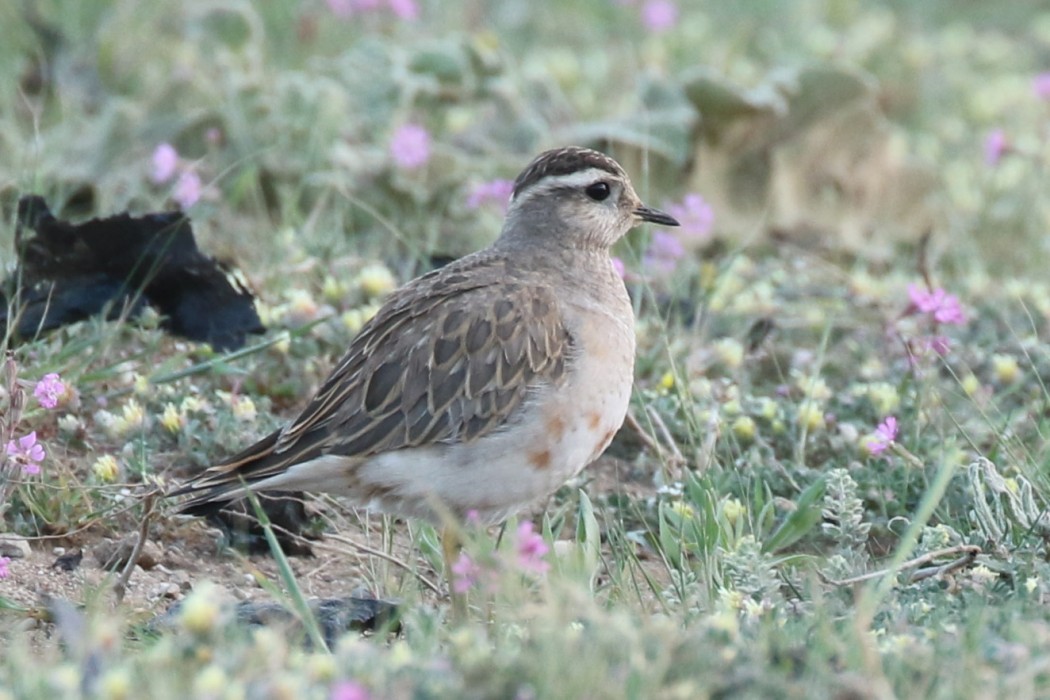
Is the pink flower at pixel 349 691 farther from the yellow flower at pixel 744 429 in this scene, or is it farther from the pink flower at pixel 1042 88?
the pink flower at pixel 1042 88

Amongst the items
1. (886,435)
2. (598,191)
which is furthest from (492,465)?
(598,191)

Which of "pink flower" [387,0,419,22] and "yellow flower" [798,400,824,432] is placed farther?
"pink flower" [387,0,419,22]

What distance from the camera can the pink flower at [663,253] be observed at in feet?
25.9

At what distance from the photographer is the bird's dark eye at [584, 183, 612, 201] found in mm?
6441

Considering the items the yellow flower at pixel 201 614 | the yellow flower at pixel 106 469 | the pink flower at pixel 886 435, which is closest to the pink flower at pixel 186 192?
the yellow flower at pixel 106 469

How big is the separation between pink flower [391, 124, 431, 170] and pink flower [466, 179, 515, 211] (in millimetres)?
305

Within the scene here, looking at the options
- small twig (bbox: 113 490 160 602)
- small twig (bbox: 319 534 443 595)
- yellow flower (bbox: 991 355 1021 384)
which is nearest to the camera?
small twig (bbox: 113 490 160 602)

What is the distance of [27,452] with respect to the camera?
532cm

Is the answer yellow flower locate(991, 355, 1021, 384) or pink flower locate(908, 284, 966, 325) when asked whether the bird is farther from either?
yellow flower locate(991, 355, 1021, 384)

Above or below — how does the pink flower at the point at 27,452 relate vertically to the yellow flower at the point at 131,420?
above

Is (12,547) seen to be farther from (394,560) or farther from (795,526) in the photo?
(795,526)

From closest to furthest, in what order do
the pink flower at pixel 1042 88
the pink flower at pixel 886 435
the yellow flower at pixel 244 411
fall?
the pink flower at pixel 886 435 → the yellow flower at pixel 244 411 → the pink flower at pixel 1042 88

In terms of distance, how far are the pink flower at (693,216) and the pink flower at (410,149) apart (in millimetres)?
1252

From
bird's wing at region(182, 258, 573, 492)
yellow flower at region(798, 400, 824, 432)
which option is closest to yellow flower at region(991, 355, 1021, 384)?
yellow flower at region(798, 400, 824, 432)
